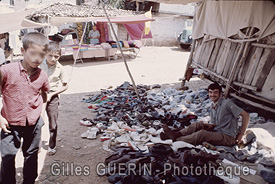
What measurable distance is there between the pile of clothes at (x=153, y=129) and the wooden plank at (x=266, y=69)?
640 mm

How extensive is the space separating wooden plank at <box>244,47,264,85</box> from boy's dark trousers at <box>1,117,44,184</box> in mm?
4230

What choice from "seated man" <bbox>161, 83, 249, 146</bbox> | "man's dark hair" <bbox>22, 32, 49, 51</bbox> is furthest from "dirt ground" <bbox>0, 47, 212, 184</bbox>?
"man's dark hair" <bbox>22, 32, 49, 51</bbox>

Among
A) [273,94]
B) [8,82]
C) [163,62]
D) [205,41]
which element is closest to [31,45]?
[8,82]

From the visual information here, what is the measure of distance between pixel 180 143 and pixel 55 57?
7.21ft

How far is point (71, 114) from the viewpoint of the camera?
509 cm

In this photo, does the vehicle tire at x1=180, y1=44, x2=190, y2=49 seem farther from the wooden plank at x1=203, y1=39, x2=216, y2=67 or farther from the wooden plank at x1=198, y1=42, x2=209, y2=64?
the wooden plank at x1=203, y1=39, x2=216, y2=67

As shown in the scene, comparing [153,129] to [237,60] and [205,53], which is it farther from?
[205,53]

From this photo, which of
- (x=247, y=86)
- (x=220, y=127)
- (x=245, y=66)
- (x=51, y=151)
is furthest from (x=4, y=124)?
(x=245, y=66)

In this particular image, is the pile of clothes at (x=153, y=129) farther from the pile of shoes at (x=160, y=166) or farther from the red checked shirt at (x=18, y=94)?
the red checked shirt at (x=18, y=94)

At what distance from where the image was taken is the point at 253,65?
4727mm

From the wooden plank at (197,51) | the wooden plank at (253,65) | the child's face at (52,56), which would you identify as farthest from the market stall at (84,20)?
the wooden plank at (253,65)

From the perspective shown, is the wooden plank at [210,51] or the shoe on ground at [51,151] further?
the wooden plank at [210,51]

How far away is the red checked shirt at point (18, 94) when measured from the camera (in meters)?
2.03

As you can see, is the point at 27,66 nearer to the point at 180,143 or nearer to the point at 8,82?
the point at 8,82
